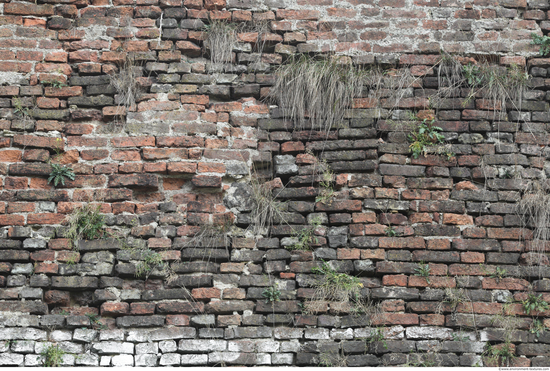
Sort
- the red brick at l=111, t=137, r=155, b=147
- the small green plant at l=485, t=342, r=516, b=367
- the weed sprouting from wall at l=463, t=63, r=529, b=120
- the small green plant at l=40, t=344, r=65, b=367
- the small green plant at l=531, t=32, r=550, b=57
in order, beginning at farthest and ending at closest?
the small green plant at l=531, t=32, r=550, b=57, the weed sprouting from wall at l=463, t=63, r=529, b=120, the red brick at l=111, t=137, r=155, b=147, the small green plant at l=485, t=342, r=516, b=367, the small green plant at l=40, t=344, r=65, b=367

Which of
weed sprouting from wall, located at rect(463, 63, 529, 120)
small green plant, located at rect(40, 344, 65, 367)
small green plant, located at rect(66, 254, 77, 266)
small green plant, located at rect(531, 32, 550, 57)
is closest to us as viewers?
small green plant, located at rect(40, 344, 65, 367)

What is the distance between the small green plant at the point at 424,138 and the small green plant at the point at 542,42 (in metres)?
1.02

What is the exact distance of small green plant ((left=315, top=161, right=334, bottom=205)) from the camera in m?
3.37

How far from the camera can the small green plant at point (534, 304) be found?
3.16 m

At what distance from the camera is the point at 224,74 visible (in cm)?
359

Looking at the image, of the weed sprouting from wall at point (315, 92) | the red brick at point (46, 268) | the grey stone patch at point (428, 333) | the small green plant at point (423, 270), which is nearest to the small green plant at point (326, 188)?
the weed sprouting from wall at point (315, 92)

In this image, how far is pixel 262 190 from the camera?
3.40m

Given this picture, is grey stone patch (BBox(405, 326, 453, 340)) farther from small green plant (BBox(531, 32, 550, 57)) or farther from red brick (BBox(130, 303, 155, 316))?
small green plant (BBox(531, 32, 550, 57))

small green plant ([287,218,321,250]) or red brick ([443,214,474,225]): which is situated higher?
red brick ([443,214,474,225])

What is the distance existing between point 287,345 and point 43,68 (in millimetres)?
2540

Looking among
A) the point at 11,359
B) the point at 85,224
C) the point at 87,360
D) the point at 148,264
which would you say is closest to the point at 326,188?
the point at 148,264

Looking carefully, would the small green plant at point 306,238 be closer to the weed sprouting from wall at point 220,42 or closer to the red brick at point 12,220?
the weed sprouting from wall at point 220,42

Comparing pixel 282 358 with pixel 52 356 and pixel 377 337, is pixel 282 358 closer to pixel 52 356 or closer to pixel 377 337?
pixel 377 337

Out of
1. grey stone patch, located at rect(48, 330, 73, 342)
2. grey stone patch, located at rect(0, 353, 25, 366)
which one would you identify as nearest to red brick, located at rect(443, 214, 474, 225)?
grey stone patch, located at rect(48, 330, 73, 342)
